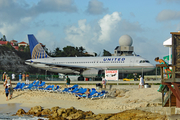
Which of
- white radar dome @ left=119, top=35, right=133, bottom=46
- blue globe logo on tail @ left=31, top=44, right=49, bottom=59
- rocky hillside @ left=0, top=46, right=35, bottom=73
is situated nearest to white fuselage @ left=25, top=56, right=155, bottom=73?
blue globe logo on tail @ left=31, top=44, right=49, bottom=59

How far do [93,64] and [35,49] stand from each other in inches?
491

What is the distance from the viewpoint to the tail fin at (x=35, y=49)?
44.6 metres

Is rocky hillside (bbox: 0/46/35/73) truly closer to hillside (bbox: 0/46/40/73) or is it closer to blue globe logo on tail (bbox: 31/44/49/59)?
hillside (bbox: 0/46/40/73)

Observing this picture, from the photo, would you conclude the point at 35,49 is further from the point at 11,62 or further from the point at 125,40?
the point at 125,40

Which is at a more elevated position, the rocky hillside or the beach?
the rocky hillside

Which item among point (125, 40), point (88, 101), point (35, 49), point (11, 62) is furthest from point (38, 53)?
point (125, 40)

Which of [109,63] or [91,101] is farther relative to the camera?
[109,63]

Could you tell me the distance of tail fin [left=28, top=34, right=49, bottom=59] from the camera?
44562mm

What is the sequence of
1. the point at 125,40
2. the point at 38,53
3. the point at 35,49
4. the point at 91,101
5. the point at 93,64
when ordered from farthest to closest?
the point at 125,40 → the point at 35,49 → the point at 38,53 → the point at 93,64 → the point at 91,101

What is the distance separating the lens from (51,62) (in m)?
41.0

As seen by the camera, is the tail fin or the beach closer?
the beach

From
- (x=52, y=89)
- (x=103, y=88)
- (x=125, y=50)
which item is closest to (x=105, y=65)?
(x=103, y=88)

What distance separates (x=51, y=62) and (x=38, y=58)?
179 inches

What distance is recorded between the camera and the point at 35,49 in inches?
1786
